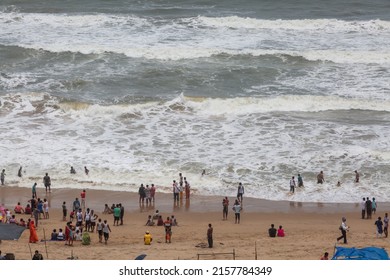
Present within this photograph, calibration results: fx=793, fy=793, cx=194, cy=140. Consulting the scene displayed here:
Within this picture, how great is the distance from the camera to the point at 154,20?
53.3 metres

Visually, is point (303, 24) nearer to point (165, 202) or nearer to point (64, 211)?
point (165, 202)

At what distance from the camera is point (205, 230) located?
25.4m

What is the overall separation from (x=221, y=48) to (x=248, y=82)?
5.58 meters

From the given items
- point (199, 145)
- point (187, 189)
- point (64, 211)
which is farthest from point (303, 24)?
point (64, 211)

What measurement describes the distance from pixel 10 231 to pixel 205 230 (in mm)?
6093

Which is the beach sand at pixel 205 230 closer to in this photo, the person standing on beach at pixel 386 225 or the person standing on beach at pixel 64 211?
the person standing on beach at pixel 64 211

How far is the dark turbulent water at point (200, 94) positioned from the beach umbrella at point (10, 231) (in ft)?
20.4

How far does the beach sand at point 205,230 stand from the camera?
22000 mm

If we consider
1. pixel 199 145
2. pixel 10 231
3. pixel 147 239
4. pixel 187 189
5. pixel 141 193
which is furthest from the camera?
pixel 199 145

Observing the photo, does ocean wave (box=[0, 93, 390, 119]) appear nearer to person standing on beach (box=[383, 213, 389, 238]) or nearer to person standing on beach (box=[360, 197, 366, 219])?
person standing on beach (box=[360, 197, 366, 219])

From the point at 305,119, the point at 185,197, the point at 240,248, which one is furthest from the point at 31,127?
the point at 240,248

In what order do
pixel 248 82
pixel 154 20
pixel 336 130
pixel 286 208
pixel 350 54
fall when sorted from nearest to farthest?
1. pixel 286 208
2. pixel 336 130
3. pixel 248 82
4. pixel 350 54
5. pixel 154 20

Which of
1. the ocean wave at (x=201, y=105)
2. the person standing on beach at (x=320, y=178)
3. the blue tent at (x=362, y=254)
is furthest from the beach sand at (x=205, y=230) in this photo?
the ocean wave at (x=201, y=105)
